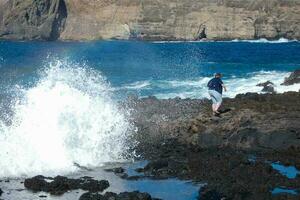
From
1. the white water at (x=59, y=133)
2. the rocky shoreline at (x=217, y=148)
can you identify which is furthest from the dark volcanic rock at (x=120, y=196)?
the white water at (x=59, y=133)

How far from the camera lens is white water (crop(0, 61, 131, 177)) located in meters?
21.3

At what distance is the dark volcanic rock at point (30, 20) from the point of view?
4968 inches

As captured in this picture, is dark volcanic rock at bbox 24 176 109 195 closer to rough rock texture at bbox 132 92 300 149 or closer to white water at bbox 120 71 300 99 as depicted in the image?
rough rock texture at bbox 132 92 300 149

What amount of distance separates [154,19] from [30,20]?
22216 millimetres

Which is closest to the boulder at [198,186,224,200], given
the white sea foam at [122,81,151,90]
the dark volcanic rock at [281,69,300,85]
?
the dark volcanic rock at [281,69,300,85]

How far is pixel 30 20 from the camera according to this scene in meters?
126

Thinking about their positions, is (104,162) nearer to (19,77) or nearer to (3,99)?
(3,99)

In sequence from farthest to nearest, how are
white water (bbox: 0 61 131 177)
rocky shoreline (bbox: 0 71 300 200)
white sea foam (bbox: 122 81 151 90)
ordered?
white sea foam (bbox: 122 81 151 90)
white water (bbox: 0 61 131 177)
rocky shoreline (bbox: 0 71 300 200)

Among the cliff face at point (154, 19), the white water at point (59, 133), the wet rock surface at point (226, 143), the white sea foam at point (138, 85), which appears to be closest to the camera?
the wet rock surface at point (226, 143)

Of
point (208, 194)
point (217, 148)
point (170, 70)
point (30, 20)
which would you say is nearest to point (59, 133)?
point (217, 148)

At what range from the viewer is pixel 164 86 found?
45.5 m

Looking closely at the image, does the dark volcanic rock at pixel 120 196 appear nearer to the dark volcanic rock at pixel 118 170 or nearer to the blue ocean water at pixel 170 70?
the dark volcanic rock at pixel 118 170

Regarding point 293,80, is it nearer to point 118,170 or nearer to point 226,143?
point 226,143

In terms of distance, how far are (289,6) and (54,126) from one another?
97907 millimetres
